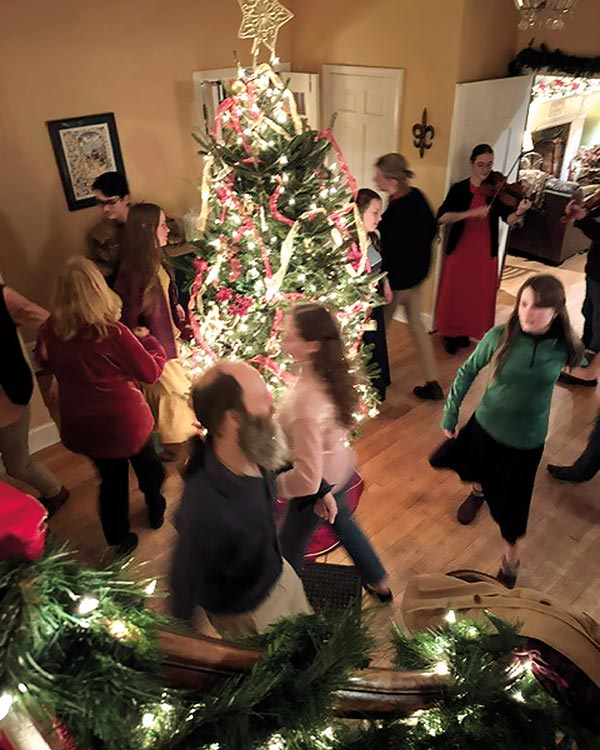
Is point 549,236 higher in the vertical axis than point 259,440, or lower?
lower

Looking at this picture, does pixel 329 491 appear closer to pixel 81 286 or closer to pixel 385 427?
pixel 81 286

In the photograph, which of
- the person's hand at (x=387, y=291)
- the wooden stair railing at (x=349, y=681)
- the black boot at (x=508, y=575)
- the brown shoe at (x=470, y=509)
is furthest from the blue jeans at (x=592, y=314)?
the wooden stair railing at (x=349, y=681)

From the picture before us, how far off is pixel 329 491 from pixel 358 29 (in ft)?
13.3

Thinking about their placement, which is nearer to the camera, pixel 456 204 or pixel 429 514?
pixel 429 514

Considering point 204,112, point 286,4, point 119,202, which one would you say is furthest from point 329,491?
point 286,4

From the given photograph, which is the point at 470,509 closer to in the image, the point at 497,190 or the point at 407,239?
the point at 407,239

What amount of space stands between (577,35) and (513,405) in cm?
346

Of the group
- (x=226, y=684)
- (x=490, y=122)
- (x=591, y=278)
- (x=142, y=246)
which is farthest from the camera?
(x=490, y=122)

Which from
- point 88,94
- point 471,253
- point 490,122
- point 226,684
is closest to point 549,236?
point 490,122

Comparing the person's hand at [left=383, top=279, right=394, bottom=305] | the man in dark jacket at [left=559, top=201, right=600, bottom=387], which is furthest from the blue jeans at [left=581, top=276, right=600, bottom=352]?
the person's hand at [left=383, top=279, right=394, bottom=305]

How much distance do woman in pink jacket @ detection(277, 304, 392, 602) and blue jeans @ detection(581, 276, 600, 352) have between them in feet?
8.65

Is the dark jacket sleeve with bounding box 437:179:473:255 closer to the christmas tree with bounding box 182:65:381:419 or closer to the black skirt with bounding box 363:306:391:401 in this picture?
the black skirt with bounding box 363:306:391:401

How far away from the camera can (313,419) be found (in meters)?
1.92

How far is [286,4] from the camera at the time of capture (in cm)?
488
